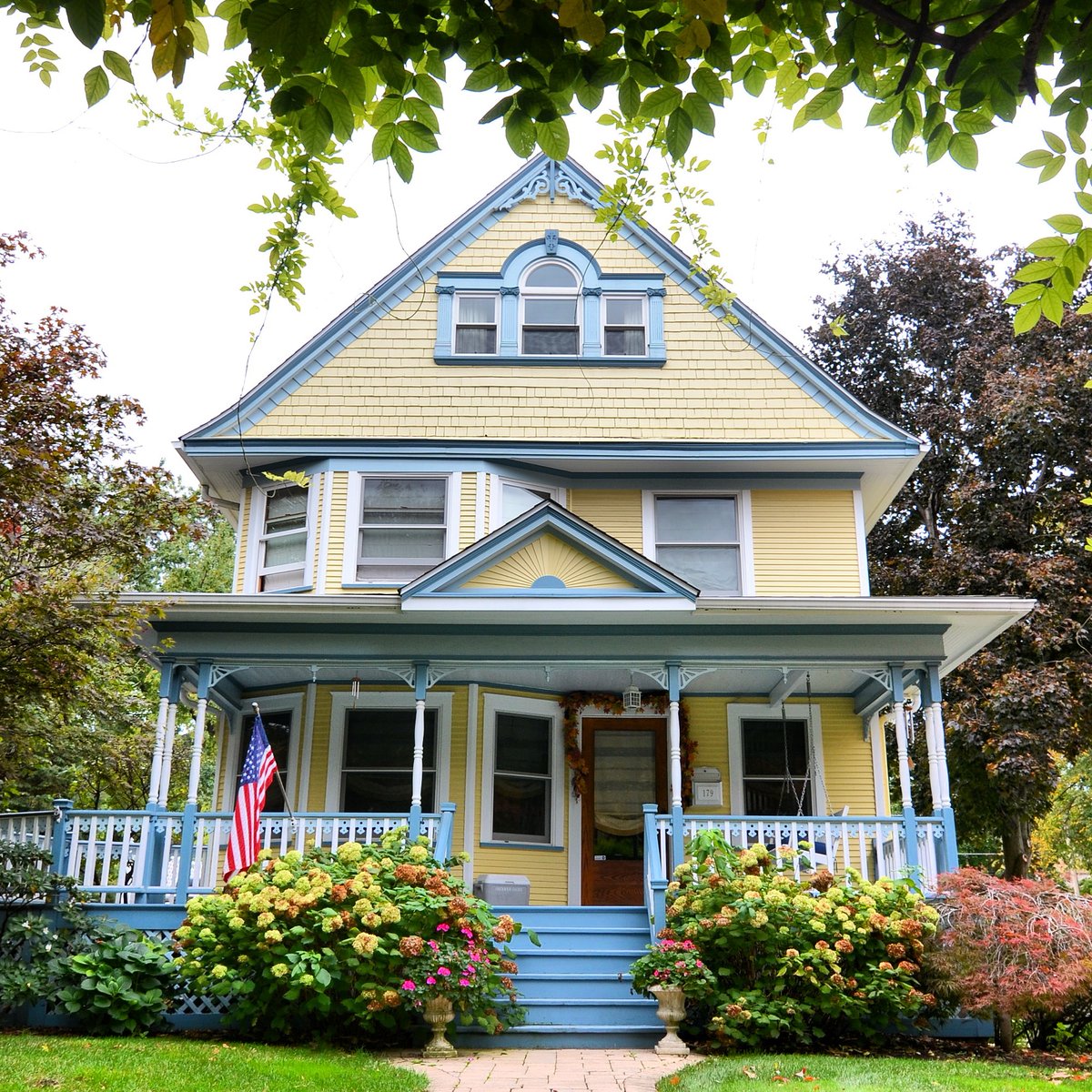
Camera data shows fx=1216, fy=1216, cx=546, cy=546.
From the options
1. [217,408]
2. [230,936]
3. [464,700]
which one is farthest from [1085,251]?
[217,408]

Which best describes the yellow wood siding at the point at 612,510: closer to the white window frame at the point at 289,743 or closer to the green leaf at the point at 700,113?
the white window frame at the point at 289,743

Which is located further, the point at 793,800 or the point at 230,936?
the point at 793,800

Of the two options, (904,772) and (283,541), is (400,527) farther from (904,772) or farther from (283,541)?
(904,772)

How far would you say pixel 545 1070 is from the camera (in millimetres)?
8766

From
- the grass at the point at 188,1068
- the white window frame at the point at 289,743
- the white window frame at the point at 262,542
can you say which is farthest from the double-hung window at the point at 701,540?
the grass at the point at 188,1068

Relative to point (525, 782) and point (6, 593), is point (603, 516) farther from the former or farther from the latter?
point (6, 593)

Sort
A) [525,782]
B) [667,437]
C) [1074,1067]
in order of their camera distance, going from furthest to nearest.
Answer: [667,437] → [525,782] → [1074,1067]

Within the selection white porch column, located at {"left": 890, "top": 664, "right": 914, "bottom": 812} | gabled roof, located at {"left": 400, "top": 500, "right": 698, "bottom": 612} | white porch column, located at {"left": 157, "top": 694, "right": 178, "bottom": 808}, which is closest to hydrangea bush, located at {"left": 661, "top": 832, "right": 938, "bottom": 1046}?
white porch column, located at {"left": 890, "top": 664, "right": 914, "bottom": 812}

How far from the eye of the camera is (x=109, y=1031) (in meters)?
10.1

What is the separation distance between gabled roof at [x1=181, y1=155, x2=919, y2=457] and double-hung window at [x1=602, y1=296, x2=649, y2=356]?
653 millimetres

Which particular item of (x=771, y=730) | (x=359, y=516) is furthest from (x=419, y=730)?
(x=771, y=730)

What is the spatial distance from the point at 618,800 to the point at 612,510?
366 cm

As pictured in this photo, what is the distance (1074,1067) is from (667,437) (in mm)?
8842

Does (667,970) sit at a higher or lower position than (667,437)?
lower
